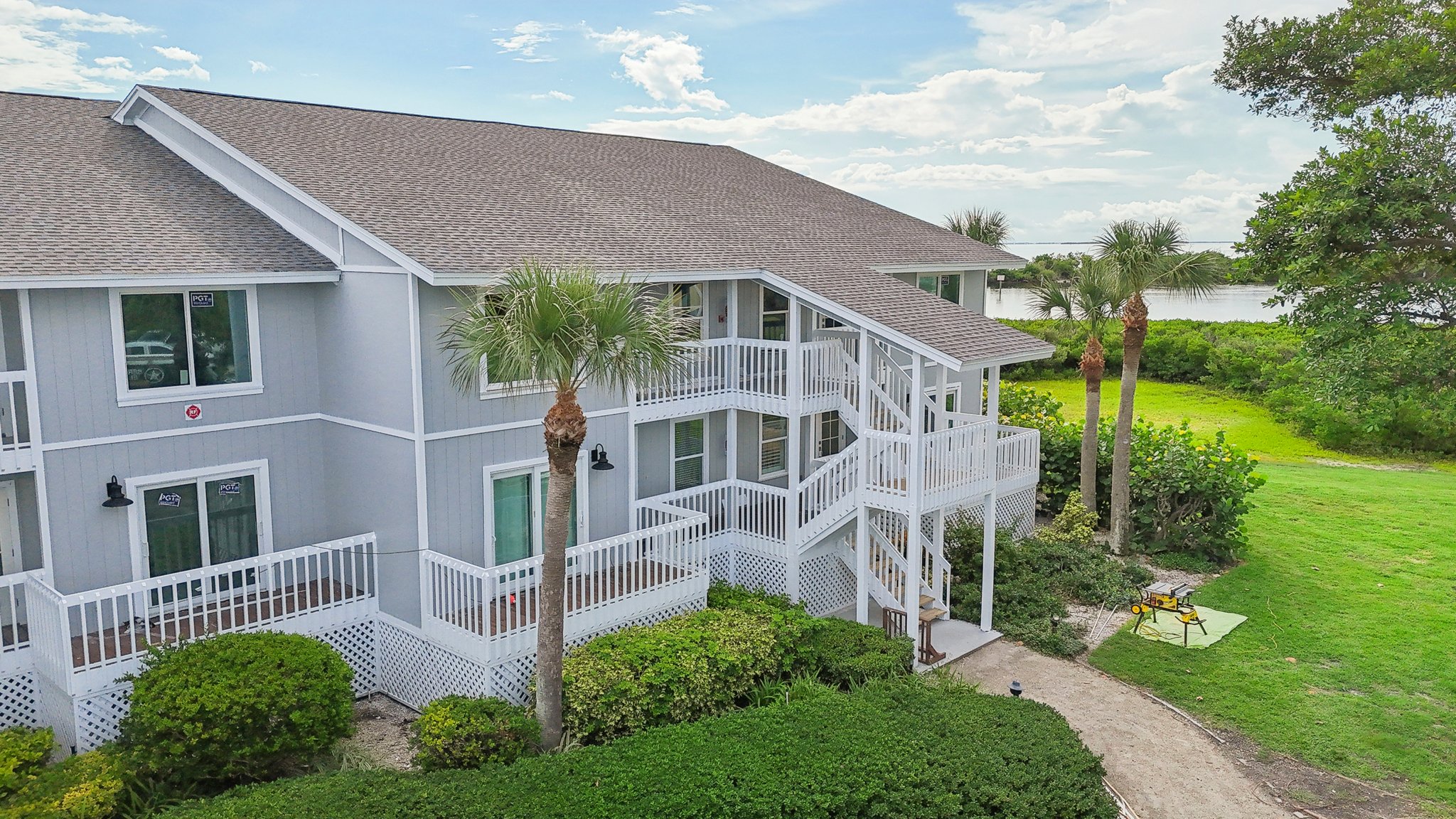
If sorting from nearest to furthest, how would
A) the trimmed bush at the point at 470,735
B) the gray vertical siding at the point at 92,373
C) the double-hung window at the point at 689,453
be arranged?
1. the trimmed bush at the point at 470,735
2. the gray vertical siding at the point at 92,373
3. the double-hung window at the point at 689,453

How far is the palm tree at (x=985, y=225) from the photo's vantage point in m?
28.5

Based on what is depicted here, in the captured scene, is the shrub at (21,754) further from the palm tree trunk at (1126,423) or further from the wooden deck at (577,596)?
the palm tree trunk at (1126,423)

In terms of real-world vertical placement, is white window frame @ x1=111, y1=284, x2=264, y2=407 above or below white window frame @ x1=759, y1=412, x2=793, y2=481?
above

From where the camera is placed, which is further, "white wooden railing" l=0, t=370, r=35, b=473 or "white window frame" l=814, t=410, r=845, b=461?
"white window frame" l=814, t=410, r=845, b=461

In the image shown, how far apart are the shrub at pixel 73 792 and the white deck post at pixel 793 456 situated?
31.7 ft

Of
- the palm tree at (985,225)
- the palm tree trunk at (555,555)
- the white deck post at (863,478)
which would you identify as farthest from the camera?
the palm tree at (985,225)

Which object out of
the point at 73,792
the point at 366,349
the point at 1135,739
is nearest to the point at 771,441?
the point at 366,349

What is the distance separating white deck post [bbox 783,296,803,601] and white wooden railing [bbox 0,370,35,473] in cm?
1033

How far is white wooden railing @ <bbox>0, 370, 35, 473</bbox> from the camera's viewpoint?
37.3ft

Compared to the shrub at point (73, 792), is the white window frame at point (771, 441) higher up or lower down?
higher up

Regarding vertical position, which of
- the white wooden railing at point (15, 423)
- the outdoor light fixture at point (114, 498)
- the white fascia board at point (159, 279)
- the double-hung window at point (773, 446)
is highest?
the white fascia board at point (159, 279)

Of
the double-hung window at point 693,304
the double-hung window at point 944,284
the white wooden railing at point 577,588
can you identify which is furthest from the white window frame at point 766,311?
the double-hung window at point 944,284

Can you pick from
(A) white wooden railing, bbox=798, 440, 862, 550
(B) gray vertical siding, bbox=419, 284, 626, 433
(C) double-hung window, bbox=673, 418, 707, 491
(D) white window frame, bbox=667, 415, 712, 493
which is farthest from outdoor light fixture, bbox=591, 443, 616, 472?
(A) white wooden railing, bbox=798, 440, 862, 550

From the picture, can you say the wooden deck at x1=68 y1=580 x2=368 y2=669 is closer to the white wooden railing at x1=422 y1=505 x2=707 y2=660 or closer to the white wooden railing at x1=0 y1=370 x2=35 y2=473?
the white wooden railing at x1=422 y1=505 x2=707 y2=660
